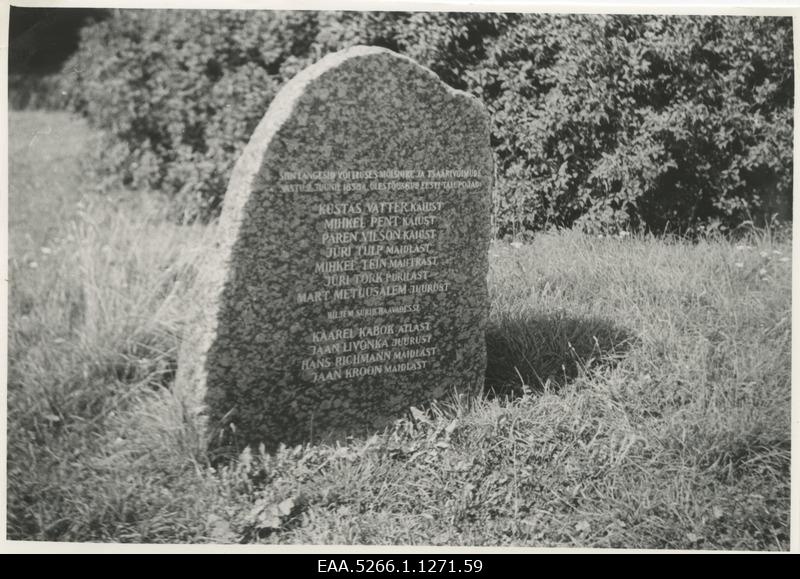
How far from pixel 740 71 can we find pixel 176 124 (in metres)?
3.83

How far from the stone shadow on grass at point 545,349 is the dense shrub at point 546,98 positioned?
5.17 ft

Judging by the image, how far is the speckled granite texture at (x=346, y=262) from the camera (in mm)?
2820

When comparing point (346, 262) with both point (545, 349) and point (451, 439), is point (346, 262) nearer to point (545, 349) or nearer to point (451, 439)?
point (451, 439)

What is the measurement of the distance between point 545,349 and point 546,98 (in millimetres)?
2256

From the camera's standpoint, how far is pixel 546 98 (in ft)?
17.3

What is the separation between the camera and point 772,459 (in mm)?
3152

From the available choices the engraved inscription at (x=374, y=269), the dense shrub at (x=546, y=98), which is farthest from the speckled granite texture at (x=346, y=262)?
the dense shrub at (x=546, y=98)

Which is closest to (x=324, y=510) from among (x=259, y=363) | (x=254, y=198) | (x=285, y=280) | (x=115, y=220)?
(x=259, y=363)

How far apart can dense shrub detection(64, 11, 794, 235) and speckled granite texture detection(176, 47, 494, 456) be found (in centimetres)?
215

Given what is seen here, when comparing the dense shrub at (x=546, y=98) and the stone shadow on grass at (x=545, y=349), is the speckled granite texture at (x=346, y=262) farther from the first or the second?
the dense shrub at (x=546, y=98)

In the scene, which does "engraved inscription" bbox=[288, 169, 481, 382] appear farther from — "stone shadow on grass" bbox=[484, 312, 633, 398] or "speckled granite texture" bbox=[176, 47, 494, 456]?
"stone shadow on grass" bbox=[484, 312, 633, 398]

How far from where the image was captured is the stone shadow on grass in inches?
140

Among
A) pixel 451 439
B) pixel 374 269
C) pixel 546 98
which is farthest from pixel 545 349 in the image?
pixel 546 98

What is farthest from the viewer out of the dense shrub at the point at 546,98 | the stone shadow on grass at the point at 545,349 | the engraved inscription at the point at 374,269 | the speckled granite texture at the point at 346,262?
the dense shrub at the point at 546,98
